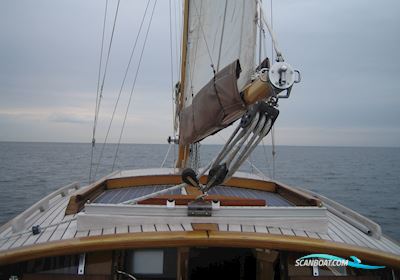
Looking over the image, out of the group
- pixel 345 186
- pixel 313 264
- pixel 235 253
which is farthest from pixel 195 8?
pixel 345 186

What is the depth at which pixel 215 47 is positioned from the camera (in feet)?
16.1

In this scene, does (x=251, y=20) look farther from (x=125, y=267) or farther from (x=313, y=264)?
(x=125, y=267)

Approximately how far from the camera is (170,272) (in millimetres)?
3410

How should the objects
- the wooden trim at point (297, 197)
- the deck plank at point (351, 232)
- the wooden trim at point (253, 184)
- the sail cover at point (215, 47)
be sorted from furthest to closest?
the wooden trim at point (253, 184), the wooden trim at point (297, 197), the sail cover at point (215, 47), the deck plank at point (351, 232)

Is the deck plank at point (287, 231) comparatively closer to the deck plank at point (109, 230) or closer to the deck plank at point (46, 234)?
the deck plank at point (109, 230)

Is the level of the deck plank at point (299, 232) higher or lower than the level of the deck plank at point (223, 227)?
lower

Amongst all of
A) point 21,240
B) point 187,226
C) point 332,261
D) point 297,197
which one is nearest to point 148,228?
point 187,226

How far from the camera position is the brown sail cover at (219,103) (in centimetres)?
304

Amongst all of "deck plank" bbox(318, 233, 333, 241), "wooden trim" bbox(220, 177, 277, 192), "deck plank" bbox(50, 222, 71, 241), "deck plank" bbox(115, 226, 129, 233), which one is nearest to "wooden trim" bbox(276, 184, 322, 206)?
"wooden trim" bbox(220, 177, 277, 192)

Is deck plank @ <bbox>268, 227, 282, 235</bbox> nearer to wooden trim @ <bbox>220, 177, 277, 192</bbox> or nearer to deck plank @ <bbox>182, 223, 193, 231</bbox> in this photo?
deck plank @ <bbox>182, 223, 193, 231</bbox>

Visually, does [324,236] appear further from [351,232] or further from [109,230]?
[109,230]

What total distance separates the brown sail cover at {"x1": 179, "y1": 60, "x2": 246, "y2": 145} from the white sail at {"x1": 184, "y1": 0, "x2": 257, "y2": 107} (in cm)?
60

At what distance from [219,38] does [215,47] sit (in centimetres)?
15

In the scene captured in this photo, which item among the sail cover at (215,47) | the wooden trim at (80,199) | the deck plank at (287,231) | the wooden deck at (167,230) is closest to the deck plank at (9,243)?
the wooden deck at (167,230)
